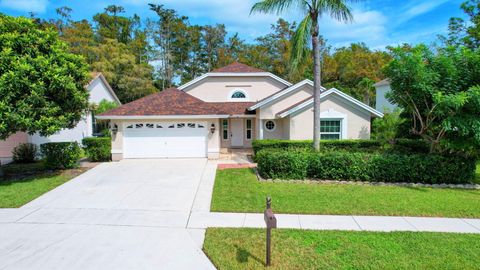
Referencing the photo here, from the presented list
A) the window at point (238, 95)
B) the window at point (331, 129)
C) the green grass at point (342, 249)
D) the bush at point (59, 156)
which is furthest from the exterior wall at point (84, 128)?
the green grass at point (342, 249)

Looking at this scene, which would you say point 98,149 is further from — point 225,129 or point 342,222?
point 342,222

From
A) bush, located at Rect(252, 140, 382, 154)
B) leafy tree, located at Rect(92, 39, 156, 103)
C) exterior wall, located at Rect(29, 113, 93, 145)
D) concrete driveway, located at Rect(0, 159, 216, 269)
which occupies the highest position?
leafy tree, located at Rect(92, 39, 156, 103)

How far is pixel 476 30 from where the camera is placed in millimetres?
17094

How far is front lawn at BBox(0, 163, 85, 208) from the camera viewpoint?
327 inches

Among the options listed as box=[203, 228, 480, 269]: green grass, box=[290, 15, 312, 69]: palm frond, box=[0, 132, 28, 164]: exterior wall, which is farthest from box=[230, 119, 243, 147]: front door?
box=[203, 228, 480, 269]: green grass

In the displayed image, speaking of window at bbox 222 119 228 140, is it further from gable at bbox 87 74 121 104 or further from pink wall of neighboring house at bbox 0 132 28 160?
pink wall of neighboring house at bbox 0 132 28 160

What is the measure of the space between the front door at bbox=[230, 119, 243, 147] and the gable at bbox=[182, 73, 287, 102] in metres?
1.93

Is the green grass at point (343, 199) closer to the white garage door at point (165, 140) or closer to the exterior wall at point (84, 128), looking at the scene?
the white garage door at point (165, 140)

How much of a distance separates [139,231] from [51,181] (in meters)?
6.85

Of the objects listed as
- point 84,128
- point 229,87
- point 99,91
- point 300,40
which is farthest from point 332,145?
point 99,91

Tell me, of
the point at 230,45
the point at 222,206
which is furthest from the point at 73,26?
the point at 222,206

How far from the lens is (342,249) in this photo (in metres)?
5.22

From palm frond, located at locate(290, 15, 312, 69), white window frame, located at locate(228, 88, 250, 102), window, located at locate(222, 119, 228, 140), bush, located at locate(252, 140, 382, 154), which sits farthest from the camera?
white window frame, located at locate(228, 88, 250, 102)

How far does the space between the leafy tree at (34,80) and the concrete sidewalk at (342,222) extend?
23.8ft
